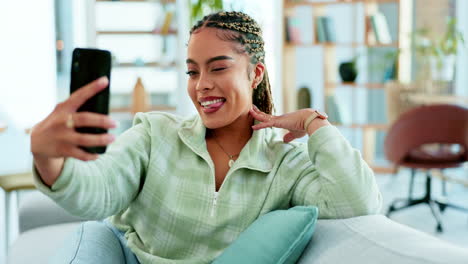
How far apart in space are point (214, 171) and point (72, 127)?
653mm

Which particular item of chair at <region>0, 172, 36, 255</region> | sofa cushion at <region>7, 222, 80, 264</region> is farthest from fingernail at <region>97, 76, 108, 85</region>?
chair at <region>0, 172, 36, 255</region>

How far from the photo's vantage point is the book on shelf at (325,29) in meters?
5.59

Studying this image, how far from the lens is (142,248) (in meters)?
1.53

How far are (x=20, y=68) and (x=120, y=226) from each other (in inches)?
166

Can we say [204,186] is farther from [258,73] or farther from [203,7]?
[203,7]

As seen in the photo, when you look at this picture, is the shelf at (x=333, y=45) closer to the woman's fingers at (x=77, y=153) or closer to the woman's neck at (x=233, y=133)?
the woman's neck at (x=233, y=133)

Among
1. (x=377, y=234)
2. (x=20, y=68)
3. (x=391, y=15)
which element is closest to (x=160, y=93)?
(x=20, y=68)

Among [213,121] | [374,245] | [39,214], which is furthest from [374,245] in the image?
[39,214]

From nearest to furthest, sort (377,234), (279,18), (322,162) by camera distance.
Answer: (377,234), (322,162), (279,18)

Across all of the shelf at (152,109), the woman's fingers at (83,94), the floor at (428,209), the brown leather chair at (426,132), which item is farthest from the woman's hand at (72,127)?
the shelf at (152,109)

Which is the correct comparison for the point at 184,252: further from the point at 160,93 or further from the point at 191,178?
the point at 160,93

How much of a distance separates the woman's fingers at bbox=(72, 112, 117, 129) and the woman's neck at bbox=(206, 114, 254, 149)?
72cm

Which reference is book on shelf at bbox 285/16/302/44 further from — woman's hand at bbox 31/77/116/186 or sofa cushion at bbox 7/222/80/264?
woman's hand at bbox 31/77/116/186

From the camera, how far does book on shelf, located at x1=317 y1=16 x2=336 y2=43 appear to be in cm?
559
